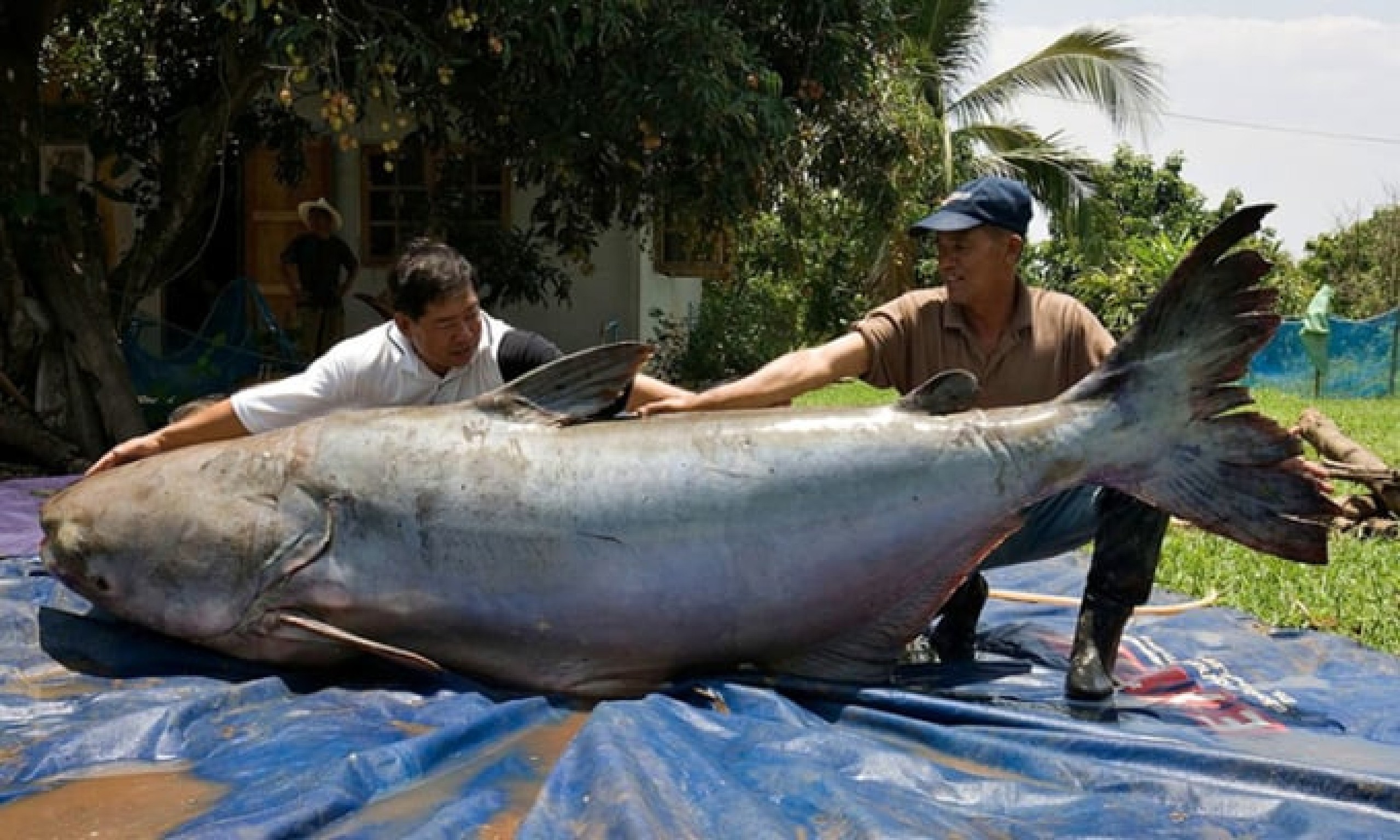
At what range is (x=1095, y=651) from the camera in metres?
3.14

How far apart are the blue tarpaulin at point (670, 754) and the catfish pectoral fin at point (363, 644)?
0.07 meters

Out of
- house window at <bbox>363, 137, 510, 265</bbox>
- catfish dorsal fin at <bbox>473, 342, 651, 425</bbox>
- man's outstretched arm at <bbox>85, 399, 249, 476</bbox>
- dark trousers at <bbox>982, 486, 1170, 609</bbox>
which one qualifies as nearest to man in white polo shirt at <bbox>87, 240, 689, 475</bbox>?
man's outstretched arm at <bbox>85, 399, 249, 476</bbox>

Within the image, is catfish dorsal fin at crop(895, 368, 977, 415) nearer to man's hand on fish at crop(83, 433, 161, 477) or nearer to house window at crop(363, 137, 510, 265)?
man's hand on fish at crop(83, 433, 161, 477)

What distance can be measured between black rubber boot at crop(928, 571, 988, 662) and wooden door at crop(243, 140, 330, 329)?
30.0ft

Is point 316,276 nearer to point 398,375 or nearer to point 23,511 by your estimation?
point 23,511

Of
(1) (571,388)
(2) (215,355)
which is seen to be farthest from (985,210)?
(2) (215,355)

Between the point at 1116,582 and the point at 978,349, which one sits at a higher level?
the point at 978,349

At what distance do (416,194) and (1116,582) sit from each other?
9.54 metres

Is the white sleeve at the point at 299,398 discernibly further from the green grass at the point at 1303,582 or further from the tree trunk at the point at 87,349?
the tree trunk at the point at 87,349

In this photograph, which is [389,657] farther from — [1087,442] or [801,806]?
[1087,442]

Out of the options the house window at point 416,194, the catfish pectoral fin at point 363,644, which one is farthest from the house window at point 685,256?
the catfish pectoral fin at point 363,644

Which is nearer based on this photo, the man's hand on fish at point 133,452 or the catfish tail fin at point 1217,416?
the catfish tail fin at point 1217,416

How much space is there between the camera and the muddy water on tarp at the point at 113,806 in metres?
2.29

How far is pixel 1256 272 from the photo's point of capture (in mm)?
2848
